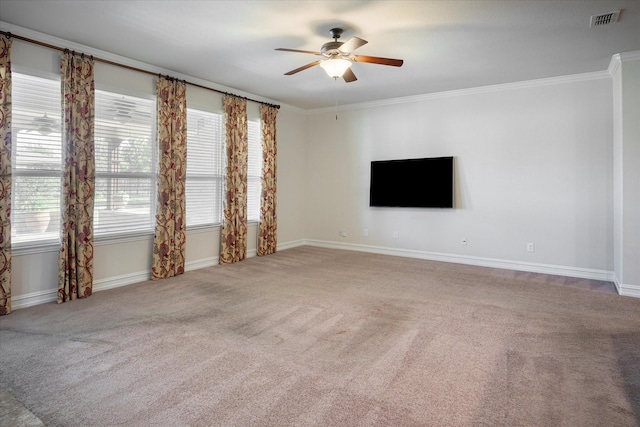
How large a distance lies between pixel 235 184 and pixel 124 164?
1.71 m

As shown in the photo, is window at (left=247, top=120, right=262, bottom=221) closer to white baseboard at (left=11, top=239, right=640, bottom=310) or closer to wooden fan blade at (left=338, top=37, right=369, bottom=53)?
white baseboard at (left=11, top=239, right=640, bottom=310)

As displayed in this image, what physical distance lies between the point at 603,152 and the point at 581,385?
3802 mm

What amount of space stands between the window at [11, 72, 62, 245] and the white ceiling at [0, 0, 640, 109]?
0.64 metres

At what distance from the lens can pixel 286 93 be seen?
6.12 m

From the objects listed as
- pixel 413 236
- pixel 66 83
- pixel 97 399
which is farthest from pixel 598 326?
pixel 66 83

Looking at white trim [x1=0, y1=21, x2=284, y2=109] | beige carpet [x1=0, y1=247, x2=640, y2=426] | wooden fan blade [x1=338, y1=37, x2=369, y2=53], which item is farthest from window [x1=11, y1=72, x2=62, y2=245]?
wooden fan blade [x1=338, y1=37, x2=369, y2=53]

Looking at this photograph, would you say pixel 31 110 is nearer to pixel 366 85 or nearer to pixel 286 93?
pixel 286 93

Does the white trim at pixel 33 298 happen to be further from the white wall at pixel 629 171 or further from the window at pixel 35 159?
the white wall at pixel 629 171

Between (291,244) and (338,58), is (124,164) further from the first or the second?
(291,244)

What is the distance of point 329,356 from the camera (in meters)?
2.66

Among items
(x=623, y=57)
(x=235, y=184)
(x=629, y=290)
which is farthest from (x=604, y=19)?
(x=235, y=184)

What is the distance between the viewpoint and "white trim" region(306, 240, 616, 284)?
16.1ft

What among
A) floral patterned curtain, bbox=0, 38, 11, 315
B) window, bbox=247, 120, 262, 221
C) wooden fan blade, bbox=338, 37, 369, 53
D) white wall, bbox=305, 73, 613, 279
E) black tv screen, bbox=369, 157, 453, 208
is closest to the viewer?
wooden fan blade, bbox=338, 37, 369, 53

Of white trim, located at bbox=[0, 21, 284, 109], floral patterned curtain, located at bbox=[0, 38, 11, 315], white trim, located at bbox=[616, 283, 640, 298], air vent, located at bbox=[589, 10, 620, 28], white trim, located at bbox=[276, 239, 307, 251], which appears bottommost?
white trim, located at bbox=[616, 283, 640, 298]
